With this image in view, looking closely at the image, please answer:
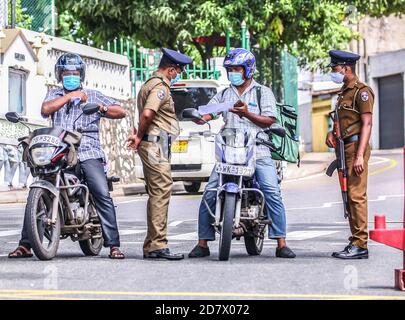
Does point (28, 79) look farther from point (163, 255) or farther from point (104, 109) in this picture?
point (163, 255)

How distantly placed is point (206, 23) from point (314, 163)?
683cm

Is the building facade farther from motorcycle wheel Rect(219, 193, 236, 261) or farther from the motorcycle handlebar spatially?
motorcycle wheel Rect(219, 193, 236, 261)

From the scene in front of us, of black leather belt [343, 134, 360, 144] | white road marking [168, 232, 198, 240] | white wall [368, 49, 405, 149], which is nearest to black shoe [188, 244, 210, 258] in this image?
black leather belt [343, 134, 360, 144]

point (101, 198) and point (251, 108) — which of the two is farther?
point (251, 108)

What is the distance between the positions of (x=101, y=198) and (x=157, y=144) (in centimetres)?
66

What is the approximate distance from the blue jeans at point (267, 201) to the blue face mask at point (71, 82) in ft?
4.58

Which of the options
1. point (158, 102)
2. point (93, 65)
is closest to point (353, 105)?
point (158, 102)

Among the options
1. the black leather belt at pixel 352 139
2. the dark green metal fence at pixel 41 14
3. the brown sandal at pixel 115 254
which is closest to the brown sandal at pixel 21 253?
the brown sandal at pixel 115 254

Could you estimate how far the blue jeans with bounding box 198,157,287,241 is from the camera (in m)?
10.7

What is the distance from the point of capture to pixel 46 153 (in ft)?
33.4

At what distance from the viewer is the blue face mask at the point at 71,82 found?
1063cm

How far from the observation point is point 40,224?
33.1 feet

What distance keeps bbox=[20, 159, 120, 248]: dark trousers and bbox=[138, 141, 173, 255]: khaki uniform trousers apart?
33 centimetres

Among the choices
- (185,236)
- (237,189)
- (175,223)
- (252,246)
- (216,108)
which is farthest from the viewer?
(175,223)
